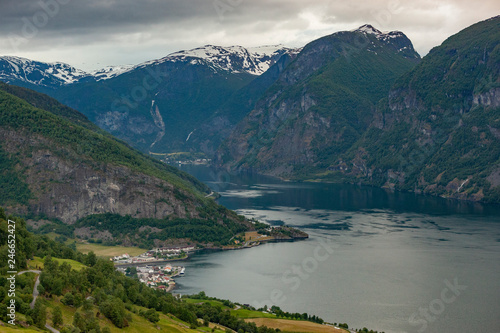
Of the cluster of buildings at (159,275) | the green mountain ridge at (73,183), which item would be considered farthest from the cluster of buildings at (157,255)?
the green mountain ridge at (73,183)

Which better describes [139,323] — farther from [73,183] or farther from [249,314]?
[73,183]

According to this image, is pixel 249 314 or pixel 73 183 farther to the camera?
pixel 73 183

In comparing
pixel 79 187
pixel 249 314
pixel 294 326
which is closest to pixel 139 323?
pixel 294 326

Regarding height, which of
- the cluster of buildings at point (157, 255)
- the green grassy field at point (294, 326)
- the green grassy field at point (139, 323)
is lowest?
the green grassy field at point (294, 326)

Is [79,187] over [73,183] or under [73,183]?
under

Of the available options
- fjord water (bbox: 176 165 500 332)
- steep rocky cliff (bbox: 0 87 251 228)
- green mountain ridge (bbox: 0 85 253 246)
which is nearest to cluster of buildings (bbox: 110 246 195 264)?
fjord water (bbox: 176 165 500 332)

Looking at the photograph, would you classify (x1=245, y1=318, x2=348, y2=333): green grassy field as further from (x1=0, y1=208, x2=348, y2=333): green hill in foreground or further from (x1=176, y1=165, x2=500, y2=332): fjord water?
(x1=176, y1=165, x2=500, y2=332): fjord water

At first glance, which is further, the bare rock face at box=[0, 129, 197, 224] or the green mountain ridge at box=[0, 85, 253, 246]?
the bare rock face at box=[0, 129, 197, 224]

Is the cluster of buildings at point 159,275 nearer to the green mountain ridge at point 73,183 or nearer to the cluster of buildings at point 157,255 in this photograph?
the cluster of buildings at point 157,255
